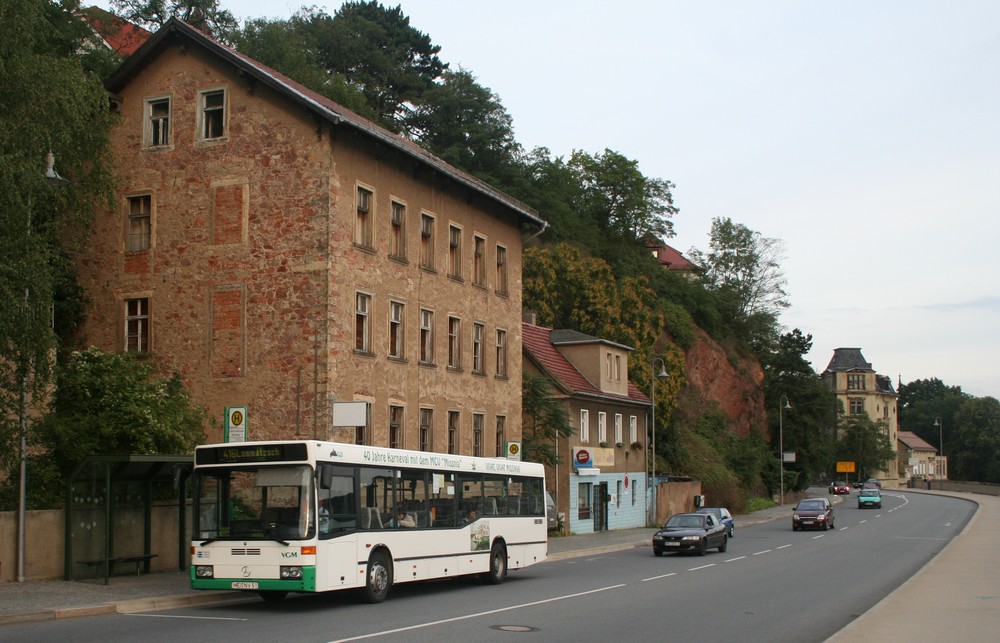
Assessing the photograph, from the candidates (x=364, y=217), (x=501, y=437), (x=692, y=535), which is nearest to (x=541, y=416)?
(x=501, y=437)

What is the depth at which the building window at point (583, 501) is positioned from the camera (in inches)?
1837

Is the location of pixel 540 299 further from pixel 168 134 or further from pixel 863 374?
pixel 863 374

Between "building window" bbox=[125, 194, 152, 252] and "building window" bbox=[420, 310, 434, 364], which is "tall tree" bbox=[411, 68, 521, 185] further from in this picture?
"building window" bbox=[125, 194, 152, 252]

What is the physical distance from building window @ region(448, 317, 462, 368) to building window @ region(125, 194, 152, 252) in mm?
9948

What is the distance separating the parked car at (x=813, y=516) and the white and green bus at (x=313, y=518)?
33.7 meters

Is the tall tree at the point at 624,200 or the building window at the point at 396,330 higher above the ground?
the tall tree at the point at 624,200

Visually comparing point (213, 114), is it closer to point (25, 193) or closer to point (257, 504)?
point (25, 193)

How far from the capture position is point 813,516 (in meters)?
51.2

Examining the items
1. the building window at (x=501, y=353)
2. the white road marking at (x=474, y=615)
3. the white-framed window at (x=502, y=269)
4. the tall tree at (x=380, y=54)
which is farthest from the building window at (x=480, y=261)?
the tall tree at (x=380, y=54)

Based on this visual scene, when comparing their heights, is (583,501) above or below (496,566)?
below

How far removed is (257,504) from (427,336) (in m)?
17.2

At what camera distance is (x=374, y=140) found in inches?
1267

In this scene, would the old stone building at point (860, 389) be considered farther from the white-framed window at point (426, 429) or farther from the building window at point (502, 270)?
the white-framed window at point (426, 429)

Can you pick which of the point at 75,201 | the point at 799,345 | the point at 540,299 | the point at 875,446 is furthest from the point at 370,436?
the point at 875,446
